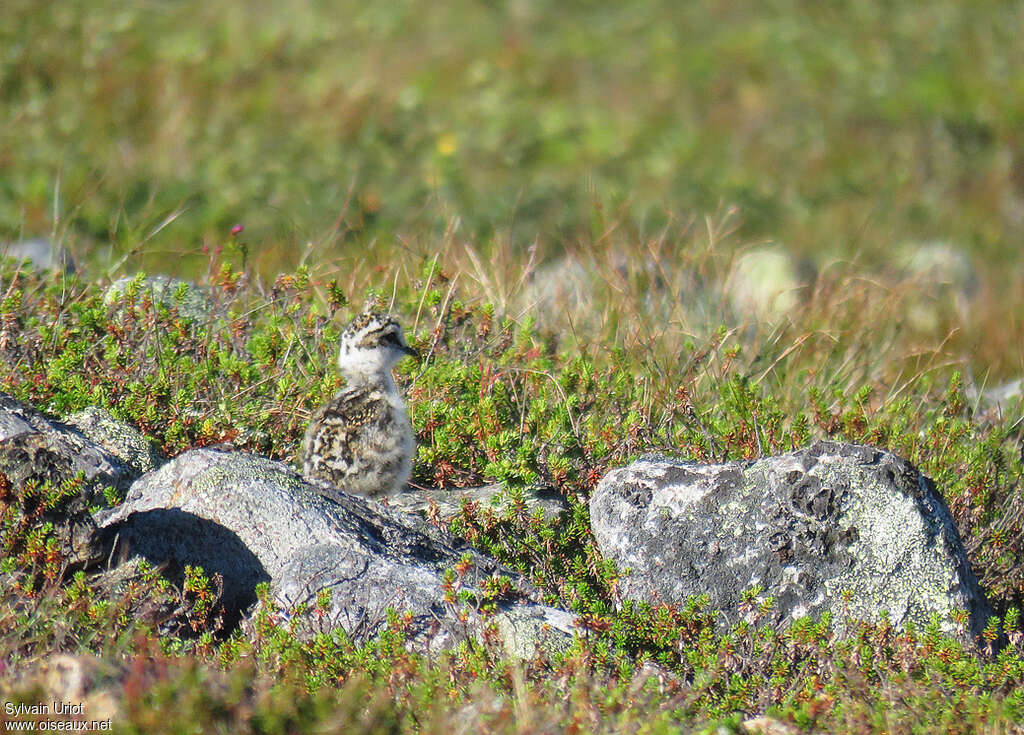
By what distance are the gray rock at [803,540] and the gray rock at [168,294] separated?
3139 millimetres

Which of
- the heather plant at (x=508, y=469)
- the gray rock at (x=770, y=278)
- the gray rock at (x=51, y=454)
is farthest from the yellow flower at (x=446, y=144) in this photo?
the gray rock at (x=51, y=454)

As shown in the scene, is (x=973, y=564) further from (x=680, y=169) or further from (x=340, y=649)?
(x=680, y=169)

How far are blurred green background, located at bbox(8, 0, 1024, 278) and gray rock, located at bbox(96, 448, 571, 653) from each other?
725cm

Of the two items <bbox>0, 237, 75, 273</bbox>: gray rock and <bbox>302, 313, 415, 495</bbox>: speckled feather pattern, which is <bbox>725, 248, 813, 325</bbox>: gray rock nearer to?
<bbox>302, 313, 415, 495</bbox>: speckled feather pattern

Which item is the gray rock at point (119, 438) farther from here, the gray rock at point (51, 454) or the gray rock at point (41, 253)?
the gray rock at point (41, 253)

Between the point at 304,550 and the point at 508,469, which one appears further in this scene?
the point at 508,469

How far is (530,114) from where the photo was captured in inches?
750

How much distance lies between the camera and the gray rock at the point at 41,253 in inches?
341

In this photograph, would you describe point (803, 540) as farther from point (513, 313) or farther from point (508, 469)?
point (513, 313)

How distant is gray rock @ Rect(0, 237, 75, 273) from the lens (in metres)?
8.66

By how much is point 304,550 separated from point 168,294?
282cm

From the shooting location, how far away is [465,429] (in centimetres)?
682

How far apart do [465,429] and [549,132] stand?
491 inches

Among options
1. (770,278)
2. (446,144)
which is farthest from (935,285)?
(446,144)
